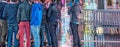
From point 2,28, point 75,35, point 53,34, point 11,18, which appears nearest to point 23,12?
point 11,18

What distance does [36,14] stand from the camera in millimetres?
13109

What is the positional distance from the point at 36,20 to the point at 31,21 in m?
0.19

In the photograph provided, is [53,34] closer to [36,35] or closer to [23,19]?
[36,35]

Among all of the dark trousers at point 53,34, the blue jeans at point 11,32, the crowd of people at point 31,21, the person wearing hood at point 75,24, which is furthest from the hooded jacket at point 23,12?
the person wearing hood at point 75,24

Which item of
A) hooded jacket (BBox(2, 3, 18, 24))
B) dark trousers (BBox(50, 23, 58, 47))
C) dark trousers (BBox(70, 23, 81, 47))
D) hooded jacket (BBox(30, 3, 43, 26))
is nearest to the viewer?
hooded jacket (BBox(30, 3, 43, 26))

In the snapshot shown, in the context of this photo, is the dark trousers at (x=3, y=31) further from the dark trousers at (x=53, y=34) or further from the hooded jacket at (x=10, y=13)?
the dark trousers at (x=53, y=34)

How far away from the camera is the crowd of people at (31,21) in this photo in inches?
519

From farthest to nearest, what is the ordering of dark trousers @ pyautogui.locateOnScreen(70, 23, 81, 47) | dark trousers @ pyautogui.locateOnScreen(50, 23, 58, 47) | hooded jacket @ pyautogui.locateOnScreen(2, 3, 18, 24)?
1. dark trousers @ pyautogui.locateOnScreen(70, 23, 81, 47)
2. dark trousers @ pyautogui.locateOnScreen(50, 23, 58, 47)
3. hooded jacket @ pyautogui.locateOnScreen(2, 3, 18, 24)

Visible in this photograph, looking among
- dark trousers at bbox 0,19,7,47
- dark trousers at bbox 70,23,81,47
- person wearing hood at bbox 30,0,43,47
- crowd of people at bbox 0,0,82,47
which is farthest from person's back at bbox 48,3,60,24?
dark trousers at bbox 0,19,7,47

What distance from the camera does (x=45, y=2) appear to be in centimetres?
1371

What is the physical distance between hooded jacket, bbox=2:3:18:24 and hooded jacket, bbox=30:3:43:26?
76cm

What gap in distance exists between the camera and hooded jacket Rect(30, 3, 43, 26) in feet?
43.0

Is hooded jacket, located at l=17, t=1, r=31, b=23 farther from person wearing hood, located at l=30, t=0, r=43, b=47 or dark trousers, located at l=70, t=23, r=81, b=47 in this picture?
dark trousers, located at l=70, t=23, r=81, b=47

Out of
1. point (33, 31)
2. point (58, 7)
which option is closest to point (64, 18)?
point (58, 7)
